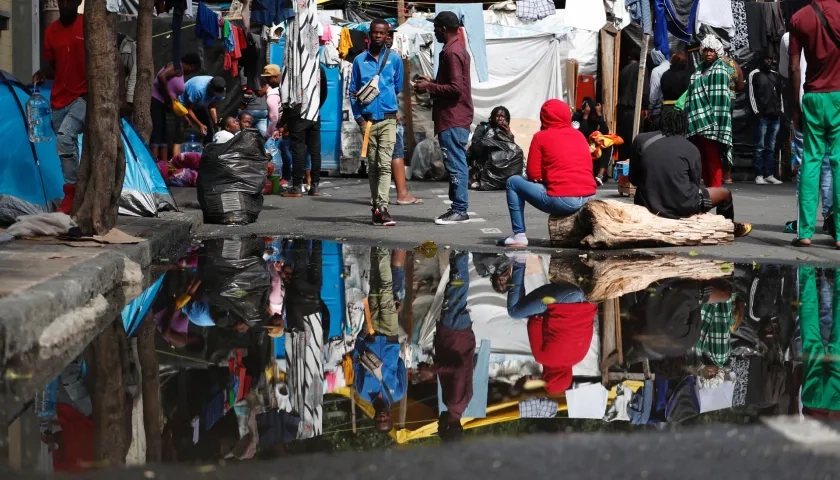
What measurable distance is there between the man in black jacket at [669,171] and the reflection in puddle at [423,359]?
126cm

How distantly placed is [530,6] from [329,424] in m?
16.3

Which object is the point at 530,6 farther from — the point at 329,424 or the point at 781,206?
the point at 329,424

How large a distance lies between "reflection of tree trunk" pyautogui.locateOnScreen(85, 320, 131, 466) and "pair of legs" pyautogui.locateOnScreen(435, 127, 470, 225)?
19.3 feet

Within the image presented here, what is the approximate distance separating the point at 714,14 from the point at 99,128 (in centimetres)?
1321

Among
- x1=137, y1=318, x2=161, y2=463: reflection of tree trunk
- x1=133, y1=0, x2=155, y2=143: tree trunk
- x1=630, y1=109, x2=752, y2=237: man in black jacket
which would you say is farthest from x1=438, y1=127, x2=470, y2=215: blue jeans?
x1=137, y1=318, x2=161, y2=463: reflection of tree trunk

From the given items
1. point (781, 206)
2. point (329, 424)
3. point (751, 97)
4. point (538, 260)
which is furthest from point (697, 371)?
point (751, 97)

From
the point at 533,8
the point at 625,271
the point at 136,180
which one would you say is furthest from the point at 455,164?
the point at 533,8

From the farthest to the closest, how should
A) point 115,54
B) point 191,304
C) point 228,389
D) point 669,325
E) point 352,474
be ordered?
point 115,54, point 191,304, point 669,325, point 228,389, point 352,474

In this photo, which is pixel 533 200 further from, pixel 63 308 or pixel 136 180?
pixel 63 308

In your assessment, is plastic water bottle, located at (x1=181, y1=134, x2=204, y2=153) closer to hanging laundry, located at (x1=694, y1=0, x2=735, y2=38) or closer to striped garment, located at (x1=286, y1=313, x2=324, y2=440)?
hanging laundry, located at (x1=694, y1=0, x2=735, y2=38)

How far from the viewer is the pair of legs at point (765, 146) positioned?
1898cm

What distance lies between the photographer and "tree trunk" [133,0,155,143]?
40.8 ft

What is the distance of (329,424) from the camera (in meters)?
4.09

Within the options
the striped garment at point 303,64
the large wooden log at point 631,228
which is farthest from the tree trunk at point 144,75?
the large wooden log at point 631,228
